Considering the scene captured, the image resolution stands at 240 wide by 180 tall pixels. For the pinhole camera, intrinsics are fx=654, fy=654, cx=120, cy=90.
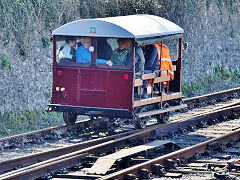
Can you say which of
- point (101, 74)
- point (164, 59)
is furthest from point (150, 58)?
point (101, 74)

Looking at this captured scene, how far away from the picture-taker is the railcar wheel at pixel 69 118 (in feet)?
47.2

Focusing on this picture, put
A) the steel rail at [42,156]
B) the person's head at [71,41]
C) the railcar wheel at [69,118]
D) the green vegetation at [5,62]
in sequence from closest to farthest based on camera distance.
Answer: the steel rail at [42,156] → the person's head at [71,41] → the railcar wheel at [69,118] → the green vegetation at [5,62]

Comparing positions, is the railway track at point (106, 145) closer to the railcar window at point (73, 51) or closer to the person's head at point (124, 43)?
the person's head at point (124, 43)

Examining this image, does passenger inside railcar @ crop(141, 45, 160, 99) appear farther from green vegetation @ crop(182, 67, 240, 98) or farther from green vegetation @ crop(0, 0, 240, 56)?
green vegetation @ crop(182, 67, 240, 98)

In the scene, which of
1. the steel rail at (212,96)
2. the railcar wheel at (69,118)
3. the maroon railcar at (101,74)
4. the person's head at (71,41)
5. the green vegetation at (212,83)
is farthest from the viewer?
the green vegetation at (212,83)

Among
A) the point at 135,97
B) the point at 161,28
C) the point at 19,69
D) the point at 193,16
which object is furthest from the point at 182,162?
the point at 193,16

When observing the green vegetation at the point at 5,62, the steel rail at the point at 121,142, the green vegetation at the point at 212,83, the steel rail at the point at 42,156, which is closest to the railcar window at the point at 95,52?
the steel rail at the point at 121,142

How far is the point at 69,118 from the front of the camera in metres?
14.5

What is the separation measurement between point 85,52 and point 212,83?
1032cm

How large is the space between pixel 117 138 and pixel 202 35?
1318 centimetres

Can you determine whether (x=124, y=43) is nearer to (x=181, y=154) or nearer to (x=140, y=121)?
(x=140, y=121)

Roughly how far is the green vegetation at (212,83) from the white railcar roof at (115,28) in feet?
22.3

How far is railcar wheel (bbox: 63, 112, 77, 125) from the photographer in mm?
14397

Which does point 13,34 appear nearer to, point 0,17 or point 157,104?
point 0,17
